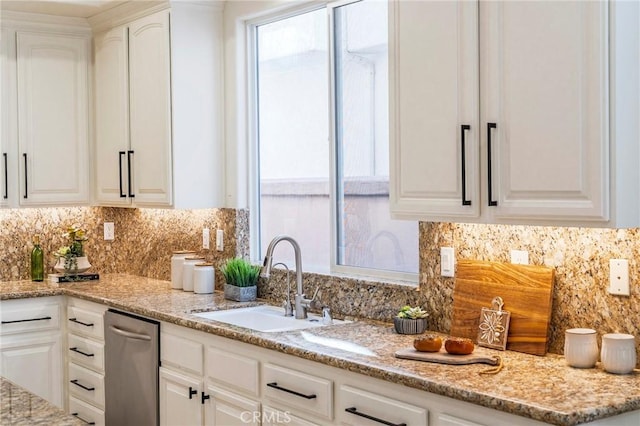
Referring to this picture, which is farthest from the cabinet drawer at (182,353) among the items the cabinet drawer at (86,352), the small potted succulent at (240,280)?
the cabinet drawer at (86,352)

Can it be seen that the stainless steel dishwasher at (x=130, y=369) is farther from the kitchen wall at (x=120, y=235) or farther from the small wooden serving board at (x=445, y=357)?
the small wooden serving board at (x=445, y=357)

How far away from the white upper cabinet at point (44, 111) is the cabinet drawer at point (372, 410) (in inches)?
112

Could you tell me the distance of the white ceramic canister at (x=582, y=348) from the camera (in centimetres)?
258

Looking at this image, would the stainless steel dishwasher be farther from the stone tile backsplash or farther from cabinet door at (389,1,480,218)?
cabinet door at (389,1,480,218)

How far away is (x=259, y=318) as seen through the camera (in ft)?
13.0

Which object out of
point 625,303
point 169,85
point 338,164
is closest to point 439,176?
point 625,303

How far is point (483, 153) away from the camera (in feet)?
8.91

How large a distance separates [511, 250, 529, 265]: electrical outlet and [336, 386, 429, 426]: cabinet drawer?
27.9 inches

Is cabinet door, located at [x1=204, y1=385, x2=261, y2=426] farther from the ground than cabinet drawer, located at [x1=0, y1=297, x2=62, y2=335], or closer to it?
closer to it

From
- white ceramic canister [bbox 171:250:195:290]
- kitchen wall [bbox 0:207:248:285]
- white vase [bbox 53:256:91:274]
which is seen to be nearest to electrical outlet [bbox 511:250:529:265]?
kitchen wall [bbox 0:207:248:285]

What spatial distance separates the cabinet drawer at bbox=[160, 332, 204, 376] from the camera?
3590 mm

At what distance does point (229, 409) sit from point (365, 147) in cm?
131

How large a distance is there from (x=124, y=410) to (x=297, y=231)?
1264 mm

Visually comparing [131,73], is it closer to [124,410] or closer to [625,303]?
[124,410]
